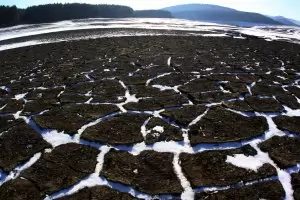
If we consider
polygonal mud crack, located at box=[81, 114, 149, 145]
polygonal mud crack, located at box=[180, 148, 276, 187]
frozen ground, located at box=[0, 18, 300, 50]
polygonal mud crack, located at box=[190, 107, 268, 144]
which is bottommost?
frozen ground, located at box=[0, 18, 300, 50]

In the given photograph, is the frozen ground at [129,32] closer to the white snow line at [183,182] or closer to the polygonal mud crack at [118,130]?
the polygonal mud crack at [118,130]

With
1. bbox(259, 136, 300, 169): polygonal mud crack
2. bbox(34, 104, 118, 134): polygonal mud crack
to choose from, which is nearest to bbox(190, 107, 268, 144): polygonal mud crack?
bbox(259, 136, 300, 169): polygonal mud crack

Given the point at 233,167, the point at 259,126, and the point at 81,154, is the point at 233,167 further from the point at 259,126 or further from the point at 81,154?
the point at 81,154

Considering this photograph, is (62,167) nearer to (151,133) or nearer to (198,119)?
(151,133)

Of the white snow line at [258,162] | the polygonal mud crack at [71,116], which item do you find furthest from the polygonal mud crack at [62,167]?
the white snow line at [258,162]

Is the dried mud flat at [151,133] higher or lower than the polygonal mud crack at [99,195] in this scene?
higher

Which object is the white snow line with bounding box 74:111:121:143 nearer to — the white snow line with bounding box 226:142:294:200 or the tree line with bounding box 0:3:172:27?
the white snow line with bounding box 226:142:294:200
